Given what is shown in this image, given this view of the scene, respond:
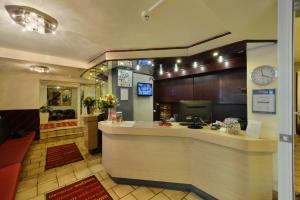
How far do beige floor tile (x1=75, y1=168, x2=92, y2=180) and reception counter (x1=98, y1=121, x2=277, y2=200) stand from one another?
42cm

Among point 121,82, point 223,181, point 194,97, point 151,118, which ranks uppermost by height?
point 121,82

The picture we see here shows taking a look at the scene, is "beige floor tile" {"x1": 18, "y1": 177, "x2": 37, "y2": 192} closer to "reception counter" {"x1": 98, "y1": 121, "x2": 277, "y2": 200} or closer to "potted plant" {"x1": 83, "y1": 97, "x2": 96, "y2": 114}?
"reception counter" {"x1": 98, "y1": 121, "x2": 277, "y2": 200}

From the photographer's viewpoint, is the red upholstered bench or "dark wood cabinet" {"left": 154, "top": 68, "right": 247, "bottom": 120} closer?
the red upholstered bench

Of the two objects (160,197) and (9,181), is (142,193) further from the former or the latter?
(9,181)

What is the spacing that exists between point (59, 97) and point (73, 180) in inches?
332

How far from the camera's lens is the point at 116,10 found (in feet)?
5.86

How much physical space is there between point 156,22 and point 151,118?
3.93 meters

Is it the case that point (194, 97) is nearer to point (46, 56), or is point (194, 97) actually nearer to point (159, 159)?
point (159, 159)

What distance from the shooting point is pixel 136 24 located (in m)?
2.14

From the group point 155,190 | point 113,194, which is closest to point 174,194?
point 155,190

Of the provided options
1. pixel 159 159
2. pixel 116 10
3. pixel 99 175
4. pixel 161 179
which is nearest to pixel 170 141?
pixel 159 159

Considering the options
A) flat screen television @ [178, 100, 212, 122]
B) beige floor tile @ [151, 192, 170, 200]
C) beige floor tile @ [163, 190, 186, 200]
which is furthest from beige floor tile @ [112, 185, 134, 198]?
flat screen television @ [178, 100, 212, 122]

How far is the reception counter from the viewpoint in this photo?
1.83 m

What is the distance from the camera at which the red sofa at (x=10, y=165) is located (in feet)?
6.02
